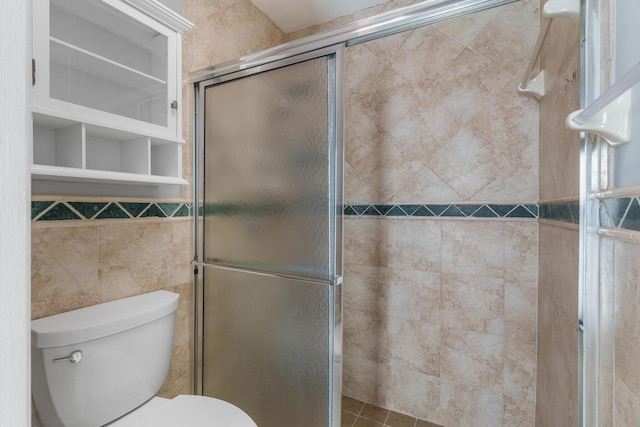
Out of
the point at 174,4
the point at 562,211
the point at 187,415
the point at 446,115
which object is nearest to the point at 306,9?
the point at 174,4

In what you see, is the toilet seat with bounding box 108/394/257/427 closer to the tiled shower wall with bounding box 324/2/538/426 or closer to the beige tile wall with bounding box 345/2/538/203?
the tiled shower wall with bounding box 324/2/538/426

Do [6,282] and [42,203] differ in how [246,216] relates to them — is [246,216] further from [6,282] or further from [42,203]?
[6,282]

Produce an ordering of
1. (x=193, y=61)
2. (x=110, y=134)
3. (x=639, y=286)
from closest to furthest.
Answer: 1. (x=639, y=286)
2. (x=110, y=134)
3. (x=193, y=61)

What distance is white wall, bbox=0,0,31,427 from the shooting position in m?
0.24

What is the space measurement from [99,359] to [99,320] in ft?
0.39

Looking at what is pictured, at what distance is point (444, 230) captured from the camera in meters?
1.68

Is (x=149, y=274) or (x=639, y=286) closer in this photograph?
(x=639, y=286)

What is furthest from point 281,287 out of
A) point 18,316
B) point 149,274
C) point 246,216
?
point 18,316

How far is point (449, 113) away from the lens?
167 cm

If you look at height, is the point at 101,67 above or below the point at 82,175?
above

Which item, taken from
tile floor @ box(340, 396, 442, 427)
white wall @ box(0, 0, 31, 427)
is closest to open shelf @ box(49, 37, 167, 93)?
white wall @ box(0, 0, 31, 427)

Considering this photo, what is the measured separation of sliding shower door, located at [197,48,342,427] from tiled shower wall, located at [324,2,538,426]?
786 millimetres

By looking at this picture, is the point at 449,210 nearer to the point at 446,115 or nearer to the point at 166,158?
the point at 446,115

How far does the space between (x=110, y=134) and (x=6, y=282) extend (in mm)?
1090
